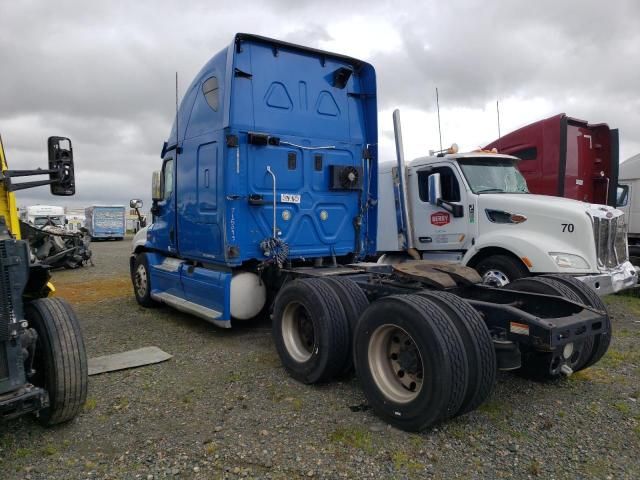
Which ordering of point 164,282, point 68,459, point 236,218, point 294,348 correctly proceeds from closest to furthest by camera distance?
point 68,459
point 294,348
point 236,218
point 164,282

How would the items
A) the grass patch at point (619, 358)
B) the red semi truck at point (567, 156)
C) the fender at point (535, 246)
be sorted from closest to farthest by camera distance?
the grass patch at point (619, 358)
the fender at point (535, 246)
the red semi truck at point (567, 156)

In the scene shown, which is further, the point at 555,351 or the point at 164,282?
→ the point at 164,282

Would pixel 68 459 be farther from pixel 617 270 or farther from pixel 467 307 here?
pixel 617 270

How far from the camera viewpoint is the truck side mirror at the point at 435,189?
297 inches

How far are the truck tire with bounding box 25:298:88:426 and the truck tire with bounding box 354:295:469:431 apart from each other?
2.12 metres

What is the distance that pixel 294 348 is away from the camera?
196 inches

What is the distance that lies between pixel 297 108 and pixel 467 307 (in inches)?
151

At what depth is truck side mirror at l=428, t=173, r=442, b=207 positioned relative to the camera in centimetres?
755

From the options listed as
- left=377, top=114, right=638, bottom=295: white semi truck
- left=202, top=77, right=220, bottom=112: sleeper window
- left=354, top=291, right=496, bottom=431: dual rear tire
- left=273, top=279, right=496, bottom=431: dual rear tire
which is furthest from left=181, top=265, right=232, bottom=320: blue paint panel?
left=377, top=114, right=638, bottom=295: white semi truck

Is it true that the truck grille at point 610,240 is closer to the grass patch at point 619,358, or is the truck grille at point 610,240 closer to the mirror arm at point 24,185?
the grass patch at point 619,358

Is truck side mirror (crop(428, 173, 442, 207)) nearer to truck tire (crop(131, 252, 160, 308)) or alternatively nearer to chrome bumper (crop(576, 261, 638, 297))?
chrome bumper (crop(576, 261, 638, 297))

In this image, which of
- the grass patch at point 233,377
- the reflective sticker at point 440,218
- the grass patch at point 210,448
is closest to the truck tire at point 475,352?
the grass patch at point 210,448

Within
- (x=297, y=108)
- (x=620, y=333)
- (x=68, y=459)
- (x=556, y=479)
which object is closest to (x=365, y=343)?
(x=556, y=479)

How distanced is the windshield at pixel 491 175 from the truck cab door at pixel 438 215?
0.20 metres
